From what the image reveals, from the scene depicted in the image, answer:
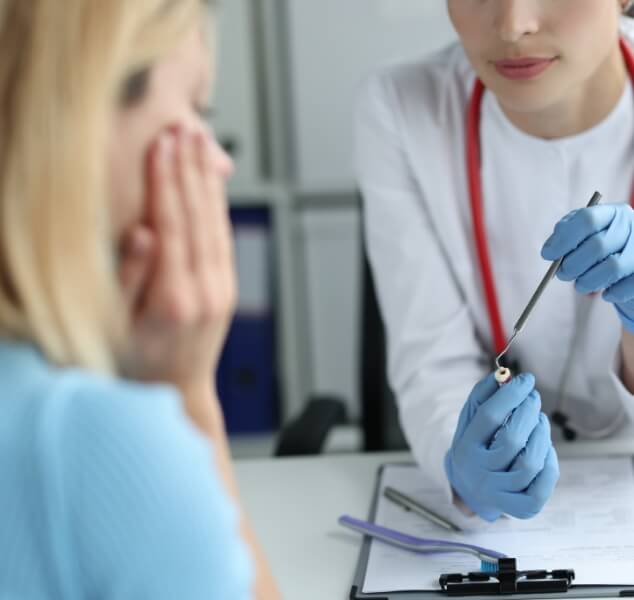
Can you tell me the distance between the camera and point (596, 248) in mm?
980

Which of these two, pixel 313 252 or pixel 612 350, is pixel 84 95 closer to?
pixel 612 350

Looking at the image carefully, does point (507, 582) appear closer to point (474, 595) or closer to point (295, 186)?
point (474, 595)

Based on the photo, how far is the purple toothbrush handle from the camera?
93 centimetres

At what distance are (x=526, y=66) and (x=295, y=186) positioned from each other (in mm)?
1432

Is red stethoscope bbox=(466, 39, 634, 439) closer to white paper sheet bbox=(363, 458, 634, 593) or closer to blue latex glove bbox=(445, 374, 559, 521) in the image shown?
white paper sheet bbox=(363, 458, 634, 593)

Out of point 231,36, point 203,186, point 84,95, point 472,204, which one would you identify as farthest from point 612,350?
point 231,36

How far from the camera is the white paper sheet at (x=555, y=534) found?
884mm

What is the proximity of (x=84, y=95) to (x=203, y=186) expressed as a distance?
123 millimetres

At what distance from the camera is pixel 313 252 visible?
2.53m

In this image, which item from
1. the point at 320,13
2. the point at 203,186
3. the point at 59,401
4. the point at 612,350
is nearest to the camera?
the point at 59,401

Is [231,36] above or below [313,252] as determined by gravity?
above

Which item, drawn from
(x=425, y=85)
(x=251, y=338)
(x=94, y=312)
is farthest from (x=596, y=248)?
(x=251, y=338)

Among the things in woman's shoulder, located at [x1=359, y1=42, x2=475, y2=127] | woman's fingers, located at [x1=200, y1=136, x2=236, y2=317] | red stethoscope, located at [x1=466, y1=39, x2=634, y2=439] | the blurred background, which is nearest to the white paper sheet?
red stethoscope, located at [x1=466, y1=39, x2=634, y2=439]

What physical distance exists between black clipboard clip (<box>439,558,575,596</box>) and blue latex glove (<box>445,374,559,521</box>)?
11 cm
